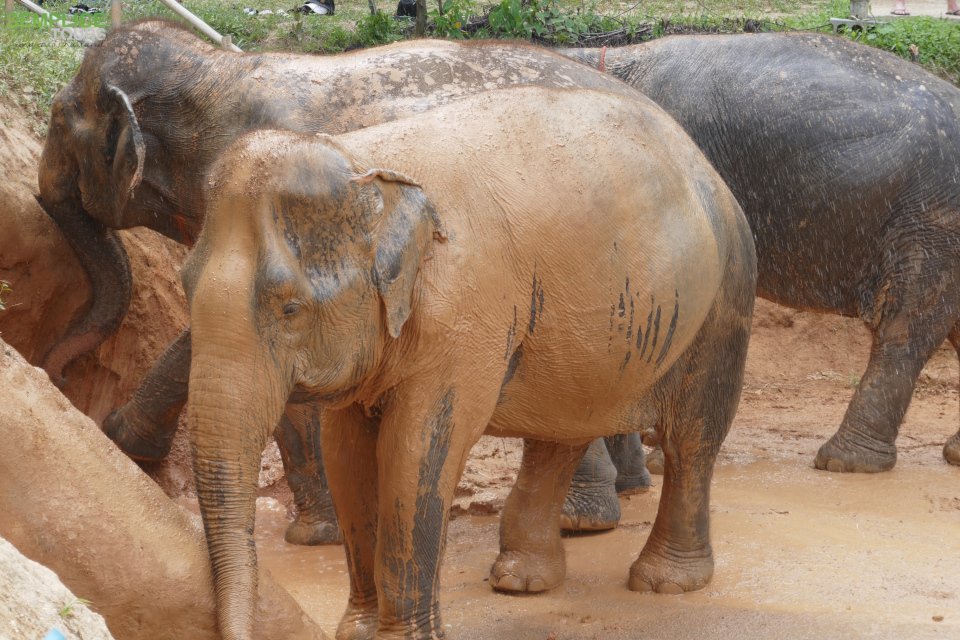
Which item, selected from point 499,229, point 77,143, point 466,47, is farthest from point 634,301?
point 77,143

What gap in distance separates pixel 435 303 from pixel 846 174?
3452 mm

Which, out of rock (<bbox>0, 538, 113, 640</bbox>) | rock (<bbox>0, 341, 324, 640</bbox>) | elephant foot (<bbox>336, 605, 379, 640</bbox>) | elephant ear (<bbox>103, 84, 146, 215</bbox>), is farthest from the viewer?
elephant ear (<bbox>103, 84, 146, 215</bbox>)

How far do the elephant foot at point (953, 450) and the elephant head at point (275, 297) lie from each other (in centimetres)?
432

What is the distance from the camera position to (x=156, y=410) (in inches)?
225

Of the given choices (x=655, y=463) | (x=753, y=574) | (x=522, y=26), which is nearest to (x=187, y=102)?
(x=753, y=574)

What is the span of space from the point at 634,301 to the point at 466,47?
159cm

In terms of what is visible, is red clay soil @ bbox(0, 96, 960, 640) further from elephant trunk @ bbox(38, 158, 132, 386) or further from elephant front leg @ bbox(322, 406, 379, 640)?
elephant front leg @ bbox(322, 406, 379, 640)

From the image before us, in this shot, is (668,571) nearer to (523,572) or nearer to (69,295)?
(523,572)

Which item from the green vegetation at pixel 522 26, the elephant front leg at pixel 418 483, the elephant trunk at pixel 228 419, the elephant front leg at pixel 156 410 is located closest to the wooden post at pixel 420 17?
the green vegetation at pixel 522 26

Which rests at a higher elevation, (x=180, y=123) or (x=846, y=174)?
(x=180, y=123)

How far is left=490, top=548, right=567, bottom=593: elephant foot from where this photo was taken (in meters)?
4.96

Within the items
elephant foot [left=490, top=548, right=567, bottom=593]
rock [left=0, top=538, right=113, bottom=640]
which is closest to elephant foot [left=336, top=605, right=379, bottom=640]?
elephant foot [left=490, top=548, right=567, bottom=593]

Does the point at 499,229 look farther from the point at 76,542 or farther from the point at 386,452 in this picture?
the point at 76,542

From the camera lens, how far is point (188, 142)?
A: 17.4 ft
